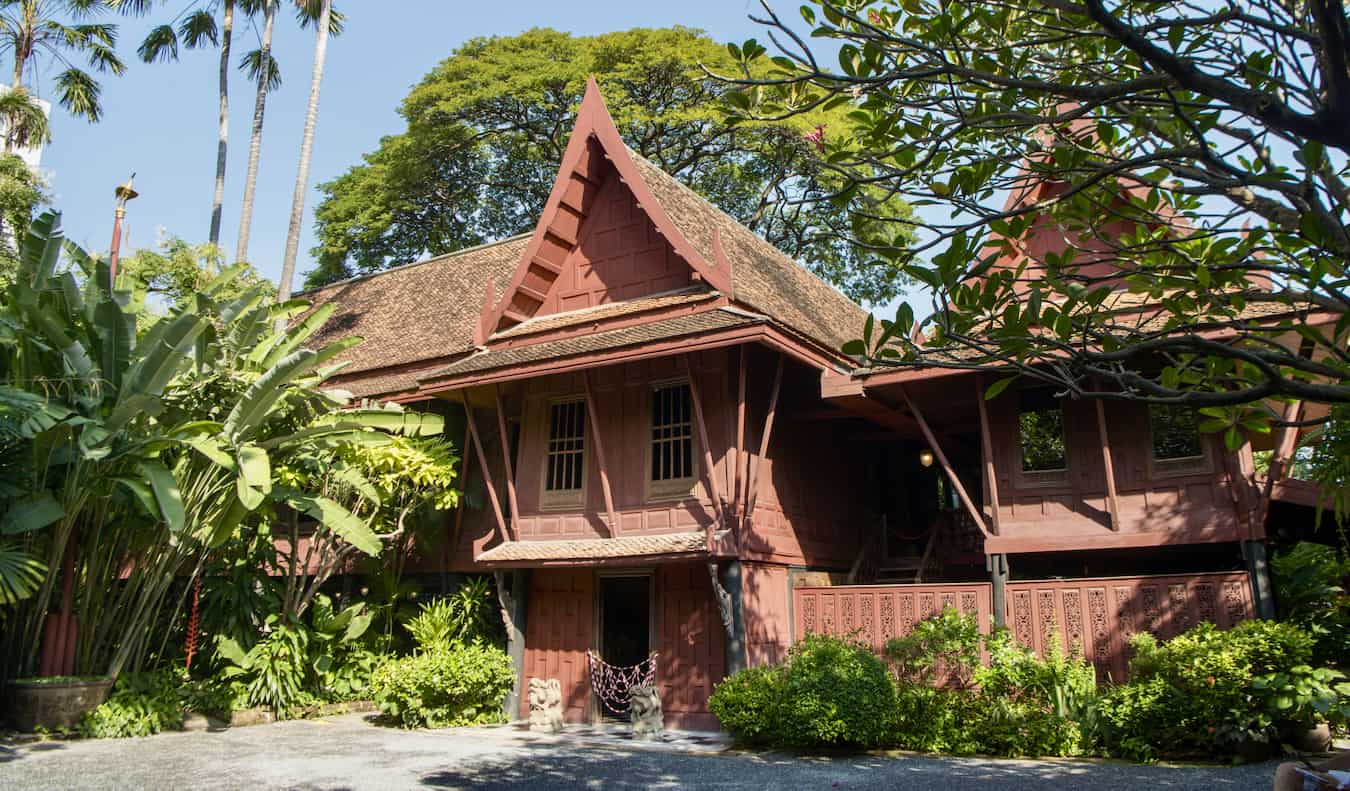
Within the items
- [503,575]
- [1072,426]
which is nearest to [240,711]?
[503,575]

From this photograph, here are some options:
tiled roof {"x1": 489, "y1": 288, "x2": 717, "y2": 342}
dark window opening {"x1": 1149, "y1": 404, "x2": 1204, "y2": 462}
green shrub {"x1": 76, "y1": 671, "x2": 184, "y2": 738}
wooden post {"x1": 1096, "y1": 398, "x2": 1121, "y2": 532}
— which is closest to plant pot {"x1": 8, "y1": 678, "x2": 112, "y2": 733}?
green shrub {"x1": 76, "y1": 671, "x2": 184, "y2": 738}

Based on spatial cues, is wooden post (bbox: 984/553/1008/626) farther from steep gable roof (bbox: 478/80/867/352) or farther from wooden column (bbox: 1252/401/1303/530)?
steep gable roof (bbox: 478/80/867/352)

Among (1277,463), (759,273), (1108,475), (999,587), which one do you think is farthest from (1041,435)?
(759,273)

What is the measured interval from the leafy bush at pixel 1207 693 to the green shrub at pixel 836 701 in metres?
→ 2.32

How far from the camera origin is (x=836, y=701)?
1059 centimetres

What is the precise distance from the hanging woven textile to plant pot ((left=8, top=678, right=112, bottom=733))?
641 cm

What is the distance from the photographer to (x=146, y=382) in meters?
11.5

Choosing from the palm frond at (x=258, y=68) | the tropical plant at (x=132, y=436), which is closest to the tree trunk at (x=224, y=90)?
the palm frond at (x=258, y=68)

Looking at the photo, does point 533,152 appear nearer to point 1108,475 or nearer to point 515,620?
point 515,620

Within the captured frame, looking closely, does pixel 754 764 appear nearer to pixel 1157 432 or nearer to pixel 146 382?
pixel 1157 432

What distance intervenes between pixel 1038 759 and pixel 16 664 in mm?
12064

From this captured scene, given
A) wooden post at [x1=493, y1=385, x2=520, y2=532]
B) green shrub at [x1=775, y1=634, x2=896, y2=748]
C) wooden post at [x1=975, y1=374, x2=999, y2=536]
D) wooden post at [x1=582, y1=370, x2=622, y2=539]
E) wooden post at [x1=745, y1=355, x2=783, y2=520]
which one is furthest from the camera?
wooden post at [x1=493, y1=385, x2=520, y2=532]

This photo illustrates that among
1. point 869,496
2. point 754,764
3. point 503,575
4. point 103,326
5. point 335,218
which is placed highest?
point 335,218

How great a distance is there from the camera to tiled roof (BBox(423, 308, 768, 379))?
1264cm
